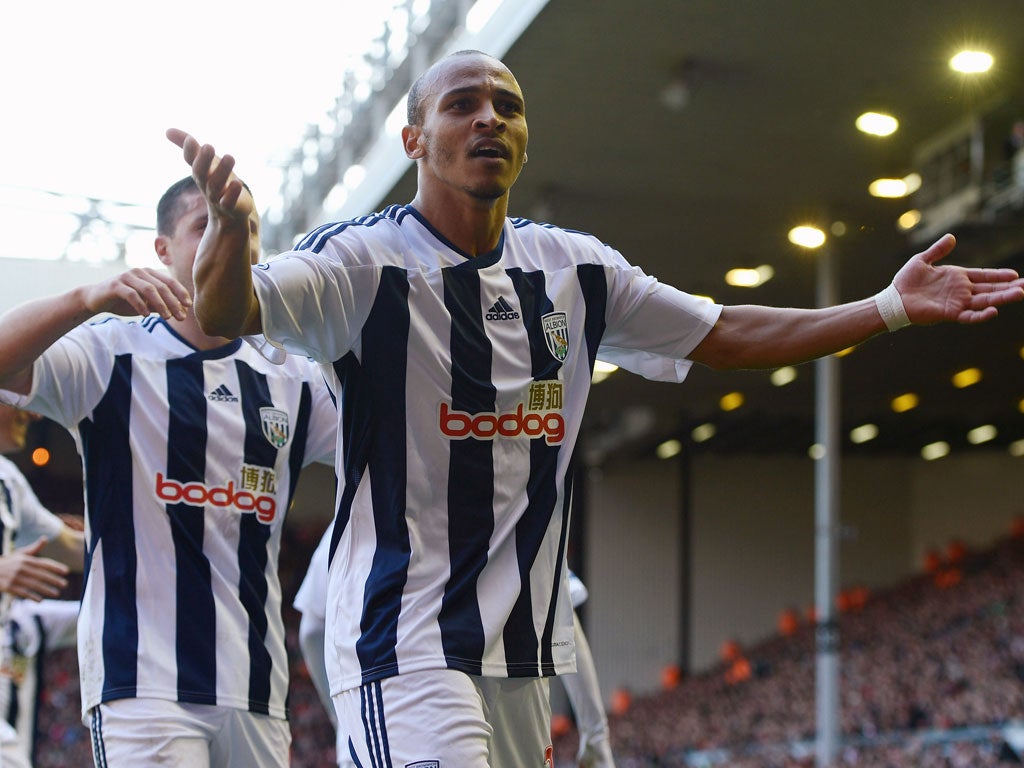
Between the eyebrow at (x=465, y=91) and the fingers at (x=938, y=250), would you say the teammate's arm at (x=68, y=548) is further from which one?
the fingers at (x=938, y=250)

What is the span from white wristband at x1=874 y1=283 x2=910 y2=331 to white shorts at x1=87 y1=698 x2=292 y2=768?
218cm

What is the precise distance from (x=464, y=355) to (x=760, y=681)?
29321 millimetres

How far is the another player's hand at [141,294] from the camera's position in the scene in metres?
3.23

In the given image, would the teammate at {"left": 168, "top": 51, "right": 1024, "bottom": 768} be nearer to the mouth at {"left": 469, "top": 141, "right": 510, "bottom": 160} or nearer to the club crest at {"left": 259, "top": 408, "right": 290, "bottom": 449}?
the mouth at {"left": 469, "top": 141, "right": 510, "bottom": 160}

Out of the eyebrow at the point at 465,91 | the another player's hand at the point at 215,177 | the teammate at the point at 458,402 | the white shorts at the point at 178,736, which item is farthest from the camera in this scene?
the white shorts at the point at 178,736

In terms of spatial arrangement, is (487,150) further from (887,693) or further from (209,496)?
(887,693)

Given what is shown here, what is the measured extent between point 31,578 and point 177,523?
21.4 inches

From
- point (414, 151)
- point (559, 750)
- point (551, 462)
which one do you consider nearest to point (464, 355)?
point (551, 462)

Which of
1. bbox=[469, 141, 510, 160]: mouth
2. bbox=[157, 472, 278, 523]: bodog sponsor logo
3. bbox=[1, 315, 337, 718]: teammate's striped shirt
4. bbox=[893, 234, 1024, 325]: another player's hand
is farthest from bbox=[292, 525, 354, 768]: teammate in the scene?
bbox=[893, 234, 1024, 325]: another player's hand

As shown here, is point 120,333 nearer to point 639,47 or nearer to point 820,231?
point 639,47

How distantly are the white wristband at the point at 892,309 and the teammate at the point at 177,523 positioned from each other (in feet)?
5.54

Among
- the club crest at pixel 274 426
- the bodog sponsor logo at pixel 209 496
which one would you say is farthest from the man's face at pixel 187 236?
the bodog sponsor logo at pixel 209 496

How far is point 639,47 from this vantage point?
36.3 feet

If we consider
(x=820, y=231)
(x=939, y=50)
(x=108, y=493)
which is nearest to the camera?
(x=108, y=493)
